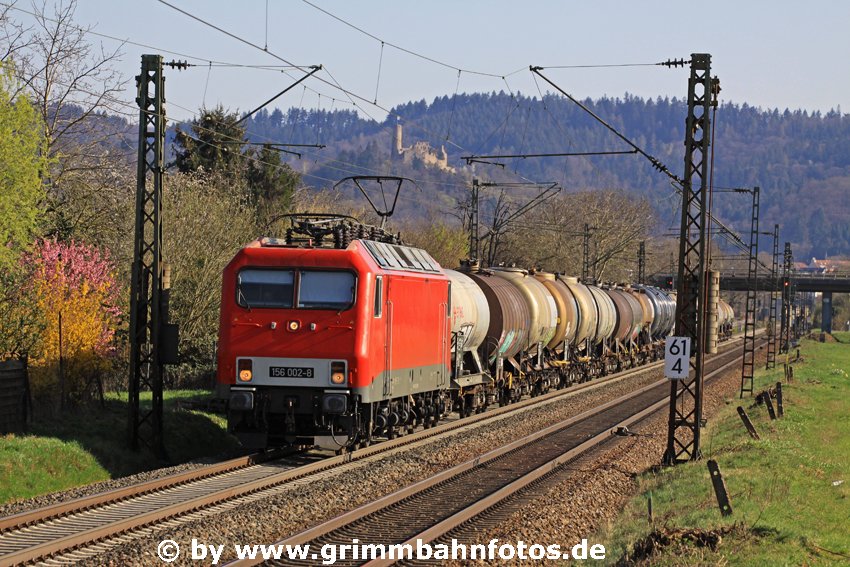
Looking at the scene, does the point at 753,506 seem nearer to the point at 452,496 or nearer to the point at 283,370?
the point at 452,496

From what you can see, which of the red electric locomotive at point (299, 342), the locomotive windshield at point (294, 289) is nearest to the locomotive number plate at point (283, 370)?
the red electric locomotive at point (299, 342)

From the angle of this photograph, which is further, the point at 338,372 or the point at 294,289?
the point at 294,289

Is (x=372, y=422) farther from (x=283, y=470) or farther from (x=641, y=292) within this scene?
(x=641, y=292)

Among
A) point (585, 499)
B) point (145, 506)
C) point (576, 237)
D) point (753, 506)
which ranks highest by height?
point (576, 237)

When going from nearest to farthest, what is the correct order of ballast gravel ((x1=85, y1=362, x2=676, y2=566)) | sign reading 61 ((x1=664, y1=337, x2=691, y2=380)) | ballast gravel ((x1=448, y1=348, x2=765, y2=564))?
ballast gravel ((x1=85, y1=362, x2=676, y2=566)) < ballast gravel ((x1=448, y1=348, x2=765, y2=564)) < sign reading 61 ((x1=664, y1=337, x2=691, y2=380))

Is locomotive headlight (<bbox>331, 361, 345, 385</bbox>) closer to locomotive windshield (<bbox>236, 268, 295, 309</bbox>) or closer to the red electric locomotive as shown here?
the red electric locomotive

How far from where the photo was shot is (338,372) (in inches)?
751

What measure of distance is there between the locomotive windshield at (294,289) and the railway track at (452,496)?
11.5 ft

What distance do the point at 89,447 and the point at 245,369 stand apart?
10.7 feet

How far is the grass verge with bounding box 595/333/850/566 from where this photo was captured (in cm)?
1289

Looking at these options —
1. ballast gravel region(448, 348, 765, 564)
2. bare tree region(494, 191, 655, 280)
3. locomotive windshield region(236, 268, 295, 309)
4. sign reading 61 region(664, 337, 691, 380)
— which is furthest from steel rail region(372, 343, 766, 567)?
bare tree region(494, 191, 655, 280)

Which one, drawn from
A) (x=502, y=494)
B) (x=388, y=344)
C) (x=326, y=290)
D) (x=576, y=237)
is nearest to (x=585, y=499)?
(x=502, y=494)

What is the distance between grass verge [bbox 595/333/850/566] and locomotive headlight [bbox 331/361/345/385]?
16.9 ft

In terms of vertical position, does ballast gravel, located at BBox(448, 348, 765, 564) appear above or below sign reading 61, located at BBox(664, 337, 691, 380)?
below
